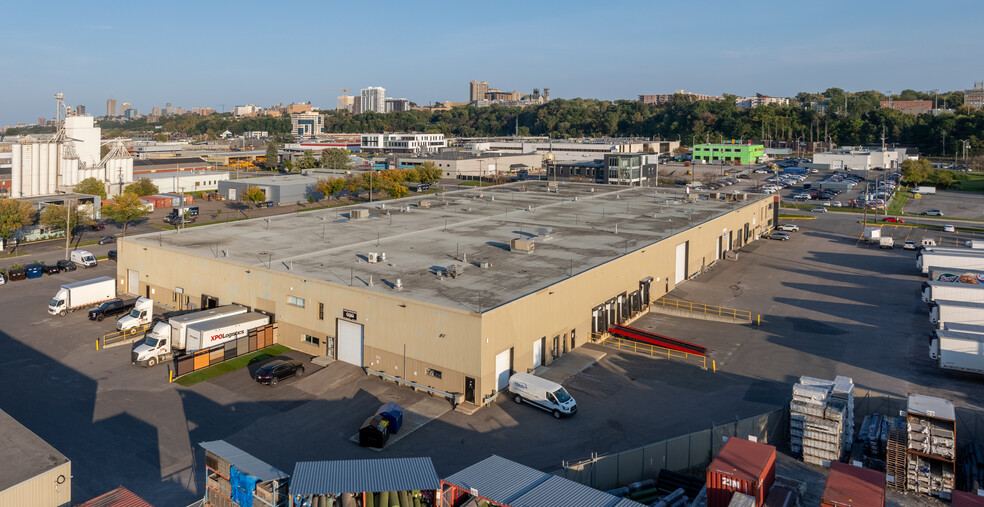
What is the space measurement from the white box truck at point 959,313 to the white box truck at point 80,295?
113ft

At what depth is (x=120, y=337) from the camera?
24.7m

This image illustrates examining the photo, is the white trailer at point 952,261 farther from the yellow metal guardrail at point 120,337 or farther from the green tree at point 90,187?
the green tree at point 90,187

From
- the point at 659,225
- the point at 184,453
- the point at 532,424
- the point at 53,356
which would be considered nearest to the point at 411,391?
the point at 532,424

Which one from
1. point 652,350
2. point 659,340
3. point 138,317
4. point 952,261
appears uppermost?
point 952,261

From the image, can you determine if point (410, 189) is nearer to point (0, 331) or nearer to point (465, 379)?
point (0, 331)

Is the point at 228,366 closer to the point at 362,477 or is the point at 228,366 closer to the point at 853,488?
the point at 362,477

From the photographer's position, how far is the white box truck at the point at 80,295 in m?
27.6

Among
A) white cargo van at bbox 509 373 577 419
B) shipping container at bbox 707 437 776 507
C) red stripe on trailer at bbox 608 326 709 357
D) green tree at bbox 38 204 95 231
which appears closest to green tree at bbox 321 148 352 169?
green tree at bbox 38 204 95 231

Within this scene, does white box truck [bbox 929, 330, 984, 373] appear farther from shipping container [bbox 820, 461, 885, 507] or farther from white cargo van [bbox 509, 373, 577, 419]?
white cargo van [bbox 509, 373, 577, 419]

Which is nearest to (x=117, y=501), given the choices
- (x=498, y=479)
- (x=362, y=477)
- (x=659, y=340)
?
(x=362, y=477)

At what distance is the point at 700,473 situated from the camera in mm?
15570

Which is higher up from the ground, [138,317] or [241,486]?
[138,317]

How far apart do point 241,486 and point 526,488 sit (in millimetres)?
5533

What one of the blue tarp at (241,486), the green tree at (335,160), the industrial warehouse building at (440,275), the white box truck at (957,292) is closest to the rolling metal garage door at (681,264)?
the industrial warehouse building at (440,275)
